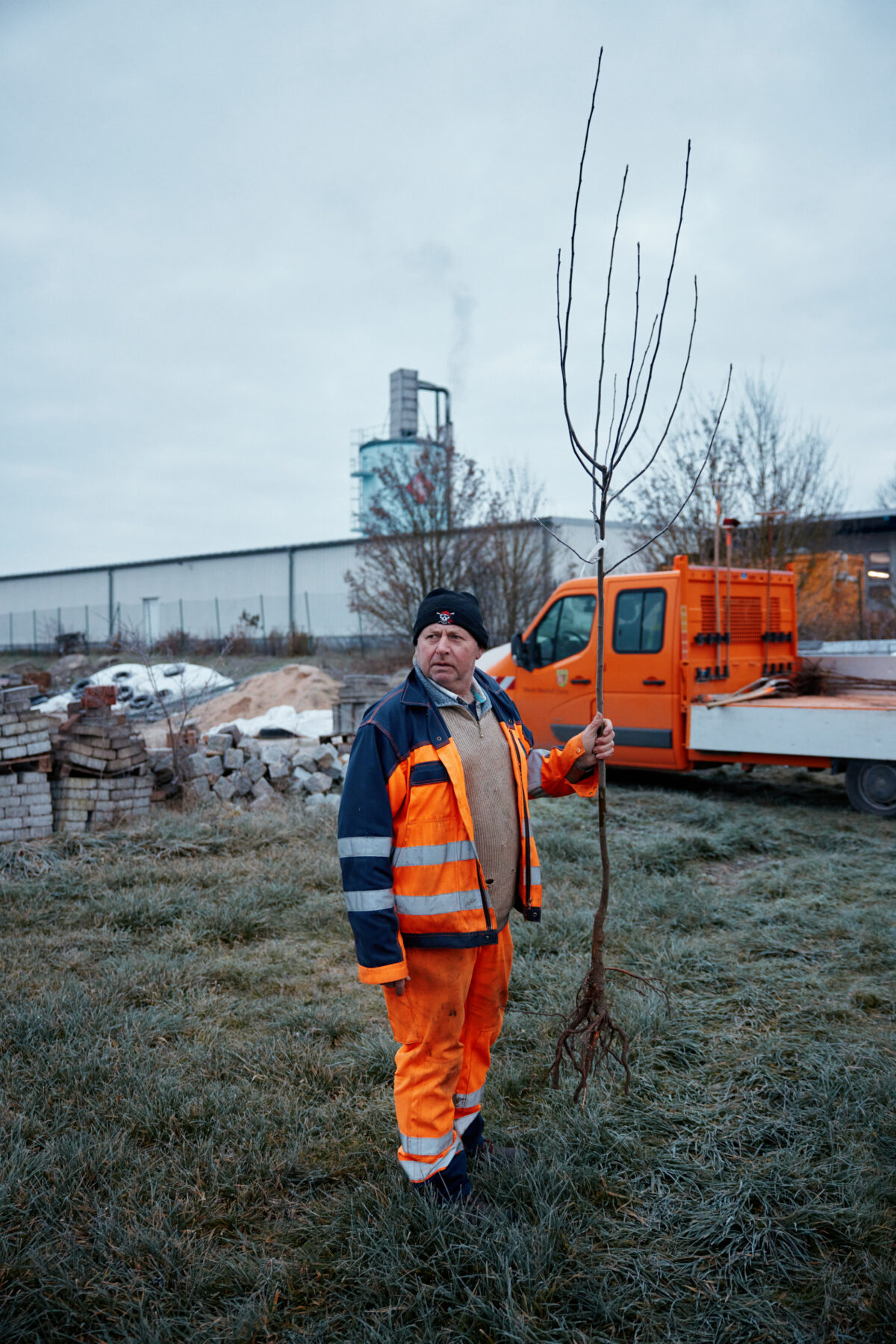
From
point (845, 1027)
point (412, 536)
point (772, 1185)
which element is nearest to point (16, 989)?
point (772, 1185)

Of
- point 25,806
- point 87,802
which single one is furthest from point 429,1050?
point 87,802

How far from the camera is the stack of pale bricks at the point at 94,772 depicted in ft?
24.6

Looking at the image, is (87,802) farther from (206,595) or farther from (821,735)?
(206,595)

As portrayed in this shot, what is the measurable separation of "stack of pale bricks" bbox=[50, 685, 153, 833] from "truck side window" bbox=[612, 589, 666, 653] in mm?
4678

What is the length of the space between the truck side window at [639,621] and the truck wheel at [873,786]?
205cm

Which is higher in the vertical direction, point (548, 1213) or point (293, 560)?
point (293, 560)

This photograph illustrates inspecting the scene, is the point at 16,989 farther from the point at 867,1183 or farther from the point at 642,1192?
the point at 867,1183

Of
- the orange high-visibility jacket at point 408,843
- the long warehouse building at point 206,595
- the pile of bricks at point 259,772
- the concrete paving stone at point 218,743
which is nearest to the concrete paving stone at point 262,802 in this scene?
the pile of bricks at point 259,772

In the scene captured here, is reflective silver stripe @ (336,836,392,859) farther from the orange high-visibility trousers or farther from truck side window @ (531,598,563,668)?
truck side window @ (531,598,563,668)

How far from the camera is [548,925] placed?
5.21 meters

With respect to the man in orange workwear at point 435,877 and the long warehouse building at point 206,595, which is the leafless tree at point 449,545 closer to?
the long warehouse building at point 206,595

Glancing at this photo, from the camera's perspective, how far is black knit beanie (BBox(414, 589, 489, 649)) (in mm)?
2797

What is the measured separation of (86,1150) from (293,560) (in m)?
31.4

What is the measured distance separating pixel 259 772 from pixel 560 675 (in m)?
3.27
